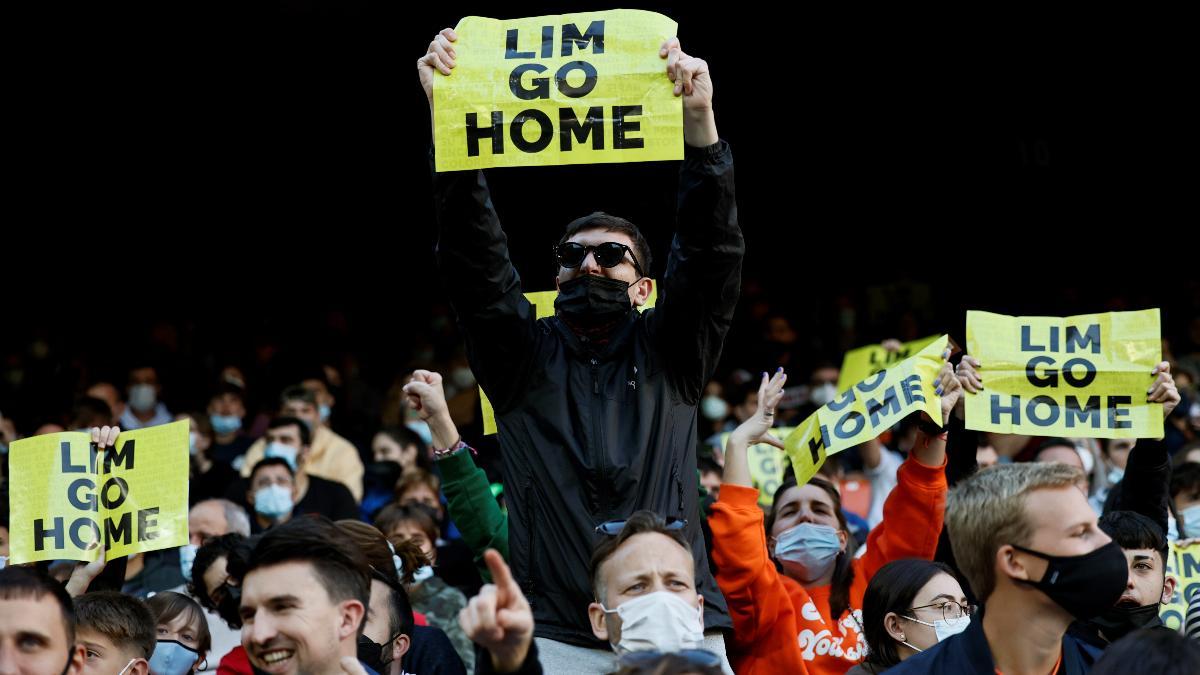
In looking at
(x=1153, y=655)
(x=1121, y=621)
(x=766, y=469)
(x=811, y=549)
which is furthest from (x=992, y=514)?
(x=766, y=469)

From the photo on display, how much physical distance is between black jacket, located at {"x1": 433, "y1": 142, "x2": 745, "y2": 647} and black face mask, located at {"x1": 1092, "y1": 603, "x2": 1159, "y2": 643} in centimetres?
134

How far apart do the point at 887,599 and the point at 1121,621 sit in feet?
2.45

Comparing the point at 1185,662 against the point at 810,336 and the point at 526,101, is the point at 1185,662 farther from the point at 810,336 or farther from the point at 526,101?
the point at 810,336

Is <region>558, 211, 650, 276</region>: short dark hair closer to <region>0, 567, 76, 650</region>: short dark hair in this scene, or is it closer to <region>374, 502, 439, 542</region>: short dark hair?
<region>0, 567, 76, 650</region>: short dark hair

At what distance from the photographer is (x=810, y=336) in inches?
581

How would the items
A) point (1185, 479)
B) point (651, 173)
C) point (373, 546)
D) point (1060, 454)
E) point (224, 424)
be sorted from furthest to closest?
point (651, 173) < point (224, 424) < point (1060, 454) < point (1185, 479) < point (373, 546)

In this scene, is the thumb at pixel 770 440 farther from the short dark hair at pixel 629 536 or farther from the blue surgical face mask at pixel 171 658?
the blue surgical face mask at pixel 171 658

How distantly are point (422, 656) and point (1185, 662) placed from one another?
8.91 feet

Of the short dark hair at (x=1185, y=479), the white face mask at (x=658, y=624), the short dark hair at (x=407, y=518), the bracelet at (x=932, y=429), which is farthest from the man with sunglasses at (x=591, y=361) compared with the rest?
the short dark hair at (x=1185, y=479)

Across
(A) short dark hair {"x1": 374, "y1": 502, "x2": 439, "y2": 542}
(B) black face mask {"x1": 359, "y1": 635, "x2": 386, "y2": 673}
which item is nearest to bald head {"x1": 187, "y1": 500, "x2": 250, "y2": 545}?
(A) short dark hair {"x1": 374, "y1": 502, "x2": 439, "y2": 542}

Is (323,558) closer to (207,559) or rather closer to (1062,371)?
(207,559)

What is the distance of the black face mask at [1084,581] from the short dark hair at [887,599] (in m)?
1.25

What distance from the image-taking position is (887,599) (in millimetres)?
5039

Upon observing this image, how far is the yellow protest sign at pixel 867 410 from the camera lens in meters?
5.93
